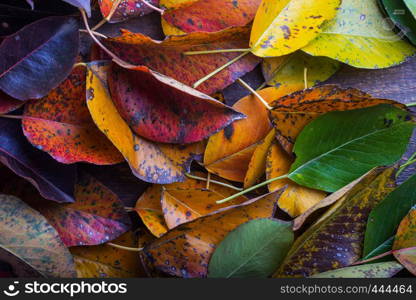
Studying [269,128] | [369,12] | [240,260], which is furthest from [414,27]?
[240,260]

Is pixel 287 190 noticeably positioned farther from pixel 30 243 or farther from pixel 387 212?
pixel 30 243

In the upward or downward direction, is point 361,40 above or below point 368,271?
above

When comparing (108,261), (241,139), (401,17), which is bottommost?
(108,261)

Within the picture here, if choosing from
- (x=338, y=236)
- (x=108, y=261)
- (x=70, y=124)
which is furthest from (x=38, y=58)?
(x=338, y=236)

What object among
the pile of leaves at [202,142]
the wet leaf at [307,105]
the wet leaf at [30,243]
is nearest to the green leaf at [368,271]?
the pile of leaves at [202,142]

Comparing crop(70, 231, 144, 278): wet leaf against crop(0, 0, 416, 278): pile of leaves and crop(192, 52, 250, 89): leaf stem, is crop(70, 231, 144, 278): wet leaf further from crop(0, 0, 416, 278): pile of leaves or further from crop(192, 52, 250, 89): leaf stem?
crop(192, 52, 250, 89): leaf stem
